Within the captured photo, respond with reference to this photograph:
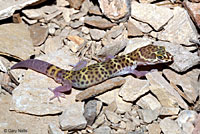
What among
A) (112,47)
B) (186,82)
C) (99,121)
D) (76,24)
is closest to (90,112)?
(99,121)

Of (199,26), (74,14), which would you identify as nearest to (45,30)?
(74,14)

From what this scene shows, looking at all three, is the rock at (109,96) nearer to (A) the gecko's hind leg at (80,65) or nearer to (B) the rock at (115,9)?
(A) the gecko's hind leg at (80,65)

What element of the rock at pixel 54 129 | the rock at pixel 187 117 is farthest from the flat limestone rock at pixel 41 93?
the rock at pixel 187 117

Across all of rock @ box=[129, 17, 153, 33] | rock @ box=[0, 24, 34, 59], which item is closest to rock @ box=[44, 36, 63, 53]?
rock @ box=[0, 24, 34, 59]

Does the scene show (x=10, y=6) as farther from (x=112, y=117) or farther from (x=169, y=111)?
(x=169, y=111)

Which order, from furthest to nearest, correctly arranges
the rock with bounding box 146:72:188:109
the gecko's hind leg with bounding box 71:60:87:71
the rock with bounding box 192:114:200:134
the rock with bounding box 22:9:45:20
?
the rock with bounding box 22:9:45:20 < the gecko's hind leg with bounding box 71:60:87:71 < the rock with bounding box 146:72:188:109 < the rock with bounding box 192:114:200:134

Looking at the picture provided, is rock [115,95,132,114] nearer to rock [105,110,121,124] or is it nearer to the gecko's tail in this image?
rock [105,110,121,124]
